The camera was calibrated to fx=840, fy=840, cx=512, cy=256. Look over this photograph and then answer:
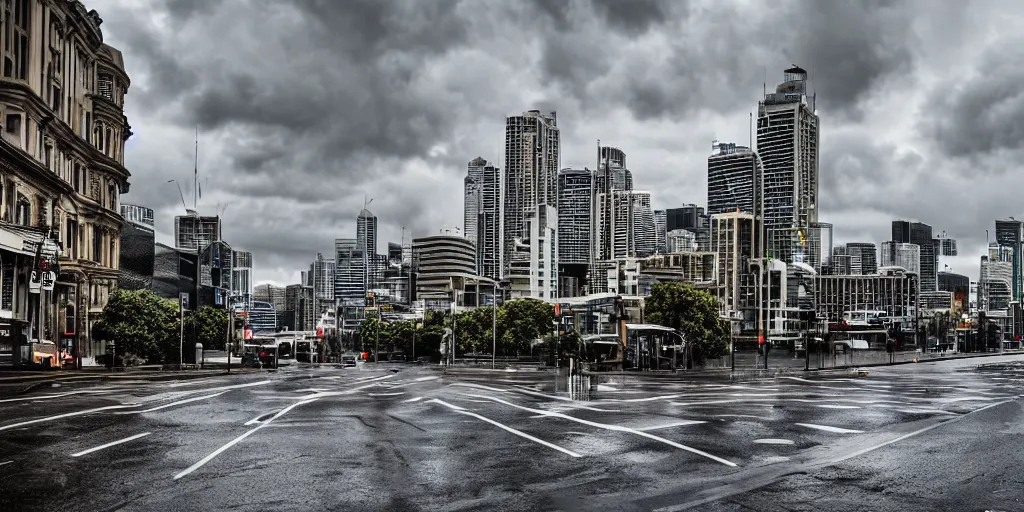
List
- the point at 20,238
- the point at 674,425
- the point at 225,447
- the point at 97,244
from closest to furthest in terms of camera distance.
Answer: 1. the point at 225,447
2. the point at 674,425
3. the point at 20,238
4. the point at 97,244

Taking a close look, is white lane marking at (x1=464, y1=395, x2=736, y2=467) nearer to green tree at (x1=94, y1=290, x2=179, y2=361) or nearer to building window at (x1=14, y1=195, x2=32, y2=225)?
building window at (x1=14, y1=195, x2=32, y2=225)

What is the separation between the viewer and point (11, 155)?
154 feet

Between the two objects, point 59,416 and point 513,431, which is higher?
point 59,416

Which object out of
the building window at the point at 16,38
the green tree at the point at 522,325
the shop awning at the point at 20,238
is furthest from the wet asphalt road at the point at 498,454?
the green tree at the point at 522,325

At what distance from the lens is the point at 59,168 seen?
61281 millimetres

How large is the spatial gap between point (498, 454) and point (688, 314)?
91488 mm

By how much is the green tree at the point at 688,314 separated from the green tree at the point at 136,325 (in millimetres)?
55840

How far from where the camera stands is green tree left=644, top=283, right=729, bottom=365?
103 m

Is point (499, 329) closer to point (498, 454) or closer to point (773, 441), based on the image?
point (773, 441)

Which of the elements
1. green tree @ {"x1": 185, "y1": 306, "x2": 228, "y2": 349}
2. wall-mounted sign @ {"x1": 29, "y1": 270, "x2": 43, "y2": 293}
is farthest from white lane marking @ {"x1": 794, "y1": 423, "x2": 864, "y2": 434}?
green tree @ {"x1": 185, "y1": 306, "x2": 228, "y2": 349}

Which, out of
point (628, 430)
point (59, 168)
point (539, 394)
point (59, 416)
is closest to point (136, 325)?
point (59, 168)

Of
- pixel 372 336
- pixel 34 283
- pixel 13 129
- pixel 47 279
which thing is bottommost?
pixel 372 336

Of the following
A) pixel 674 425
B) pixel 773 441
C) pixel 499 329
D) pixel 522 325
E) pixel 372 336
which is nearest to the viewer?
pixel 773 441

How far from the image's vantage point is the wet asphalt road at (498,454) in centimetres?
1162
